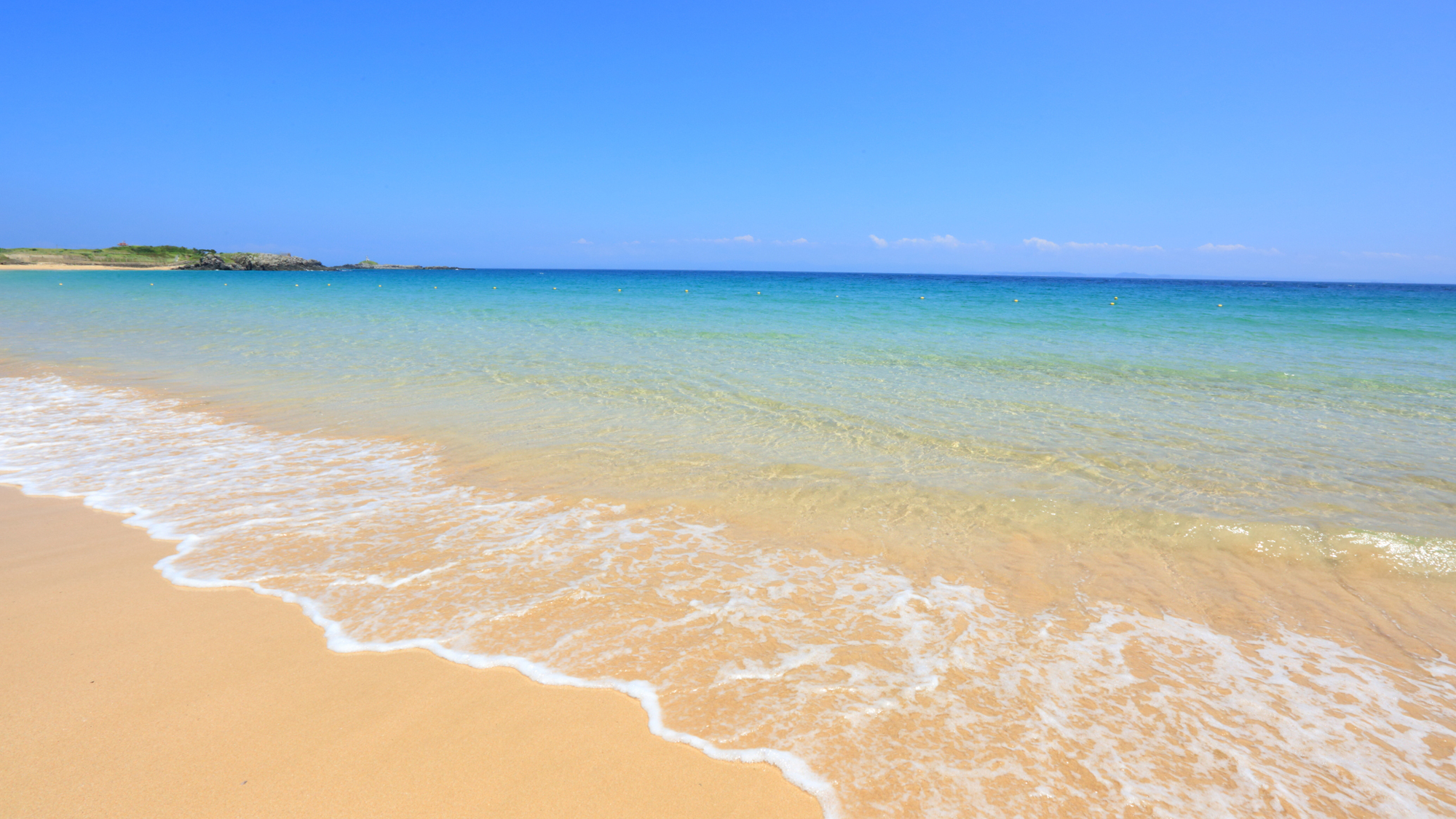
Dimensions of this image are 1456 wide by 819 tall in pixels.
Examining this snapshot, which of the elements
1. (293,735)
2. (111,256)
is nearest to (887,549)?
(293,735)

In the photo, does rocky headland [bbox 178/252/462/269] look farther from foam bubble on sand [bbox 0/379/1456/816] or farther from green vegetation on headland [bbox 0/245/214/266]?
foam bubble on sand [bbox 0/379/1456/816]

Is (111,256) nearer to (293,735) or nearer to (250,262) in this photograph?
(250,262)

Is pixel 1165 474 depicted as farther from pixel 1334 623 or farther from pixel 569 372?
pixel 569 372

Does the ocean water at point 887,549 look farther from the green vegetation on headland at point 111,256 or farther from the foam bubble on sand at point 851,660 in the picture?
the green vegetation on headland at point 111,256

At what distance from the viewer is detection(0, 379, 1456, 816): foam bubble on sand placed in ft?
8.48

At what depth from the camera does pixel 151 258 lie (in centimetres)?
8888

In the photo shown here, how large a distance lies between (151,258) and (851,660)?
119 metres

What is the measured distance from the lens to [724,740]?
2732 mm

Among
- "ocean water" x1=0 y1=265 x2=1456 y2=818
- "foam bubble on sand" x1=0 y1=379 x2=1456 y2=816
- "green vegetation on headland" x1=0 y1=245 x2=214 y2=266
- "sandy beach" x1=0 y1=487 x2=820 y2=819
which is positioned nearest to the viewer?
"sandy beach" x1=0 y1=487 x2=820 y2=819

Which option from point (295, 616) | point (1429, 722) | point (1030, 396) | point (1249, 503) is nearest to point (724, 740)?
point (295, 616)

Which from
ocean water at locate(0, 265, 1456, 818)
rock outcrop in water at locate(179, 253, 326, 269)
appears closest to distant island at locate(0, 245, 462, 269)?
rock outcrop in water at locate(179, 253, 326, 269)

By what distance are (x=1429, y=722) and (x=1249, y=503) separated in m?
3.13

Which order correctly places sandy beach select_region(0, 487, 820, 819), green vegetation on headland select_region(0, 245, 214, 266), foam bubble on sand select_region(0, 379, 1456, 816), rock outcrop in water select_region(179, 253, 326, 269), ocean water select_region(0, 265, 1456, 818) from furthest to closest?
rock outcrop in water select_region(179, 253, 326, 269) < green vegetation on headland select_region(0, 245, 214, 266) < ocean water select_region(0, 265, 1456, 818) < foam bubble on sand select_region(0, 379, 1456, 816) < sandy beach select_region(0, 487, 820, 819)

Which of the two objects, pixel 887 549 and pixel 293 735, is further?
pixel 887 549
